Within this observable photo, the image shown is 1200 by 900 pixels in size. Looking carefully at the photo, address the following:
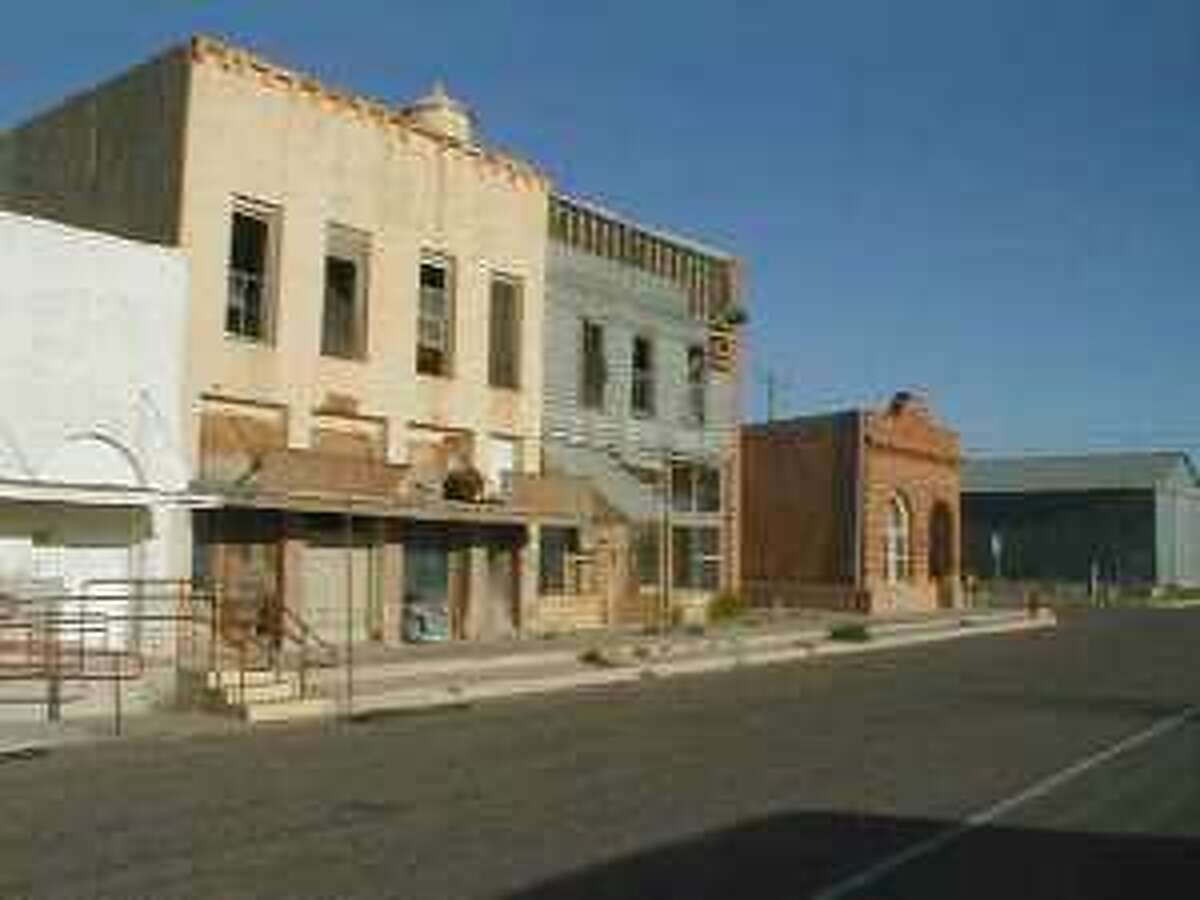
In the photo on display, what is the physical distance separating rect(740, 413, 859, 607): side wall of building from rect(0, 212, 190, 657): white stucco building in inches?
1004

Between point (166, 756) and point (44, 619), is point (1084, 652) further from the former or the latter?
point (166, 756)

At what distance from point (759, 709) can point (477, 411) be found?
12282mm

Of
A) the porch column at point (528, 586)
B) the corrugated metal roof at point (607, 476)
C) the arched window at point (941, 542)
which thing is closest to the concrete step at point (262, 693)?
the porch column at point (528, 586)

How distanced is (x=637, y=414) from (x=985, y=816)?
84.0 feet

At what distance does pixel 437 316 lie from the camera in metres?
32.5

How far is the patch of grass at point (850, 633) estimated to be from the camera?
38.0 meters

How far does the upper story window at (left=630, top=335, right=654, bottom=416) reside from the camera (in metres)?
38.5

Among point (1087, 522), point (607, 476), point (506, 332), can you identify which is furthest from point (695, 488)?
point (1087, 522)

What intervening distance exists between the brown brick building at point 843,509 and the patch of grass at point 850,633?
9666 millimetres

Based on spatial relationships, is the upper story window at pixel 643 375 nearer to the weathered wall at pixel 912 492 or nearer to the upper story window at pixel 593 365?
the upper story window at pixel 593 365

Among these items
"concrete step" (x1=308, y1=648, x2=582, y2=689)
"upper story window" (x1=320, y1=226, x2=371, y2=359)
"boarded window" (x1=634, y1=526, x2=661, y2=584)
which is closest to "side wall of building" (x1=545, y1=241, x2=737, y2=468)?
"boarded window" (x1=634, y1=526, x2=661, y2=584)

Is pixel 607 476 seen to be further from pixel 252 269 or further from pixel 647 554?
pixel 252 269

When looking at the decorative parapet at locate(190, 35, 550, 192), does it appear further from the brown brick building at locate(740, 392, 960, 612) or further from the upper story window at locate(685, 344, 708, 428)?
the brown brick building at locate(740, 392, 960, 612)

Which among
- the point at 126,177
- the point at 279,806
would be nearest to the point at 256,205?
the point at 126,177
